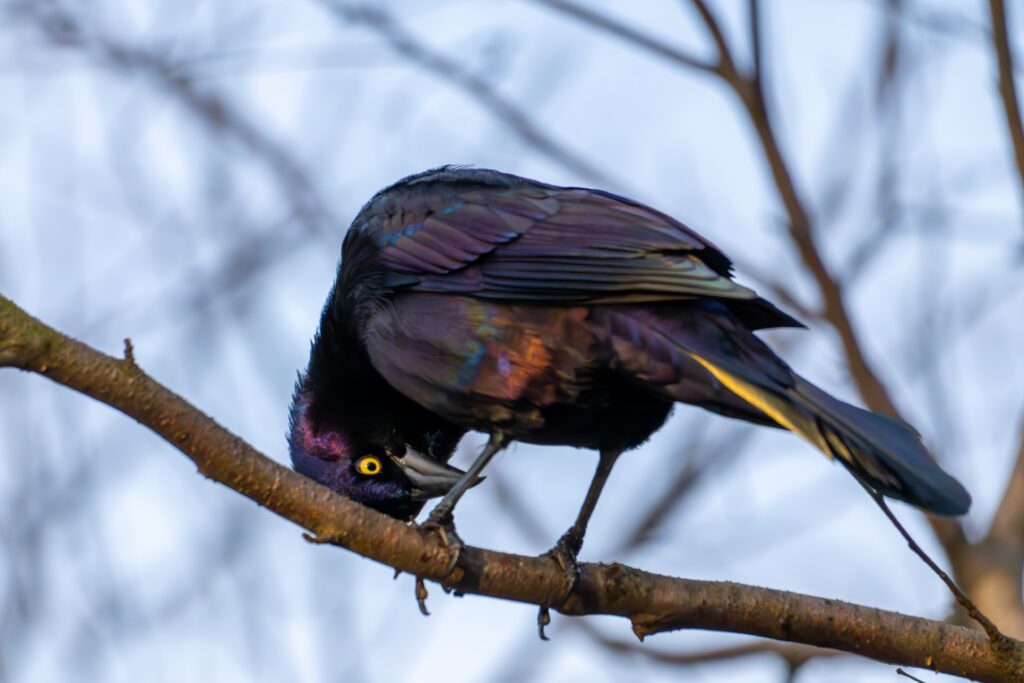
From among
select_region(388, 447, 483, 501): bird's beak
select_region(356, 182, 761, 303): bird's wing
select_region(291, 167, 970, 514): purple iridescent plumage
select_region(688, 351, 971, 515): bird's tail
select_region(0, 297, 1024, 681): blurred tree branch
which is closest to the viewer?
select_region(0, 297, 1024, 681): blurred tree branch

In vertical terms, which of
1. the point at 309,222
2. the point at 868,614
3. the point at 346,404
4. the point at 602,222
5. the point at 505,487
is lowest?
the point at 505,487

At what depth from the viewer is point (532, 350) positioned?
4.09m

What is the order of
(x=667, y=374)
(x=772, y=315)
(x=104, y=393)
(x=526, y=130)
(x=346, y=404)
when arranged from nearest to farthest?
(x=104, y=393), (x=667, y=374), (x=772, y=315), (x=346, y=404), (x=526, y=130)

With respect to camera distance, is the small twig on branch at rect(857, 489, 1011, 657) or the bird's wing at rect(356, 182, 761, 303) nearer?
the small twig on branch at rect(857, 489, 1011, 657)

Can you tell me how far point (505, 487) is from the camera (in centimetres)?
683

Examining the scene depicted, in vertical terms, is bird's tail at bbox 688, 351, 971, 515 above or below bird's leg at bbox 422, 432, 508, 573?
above

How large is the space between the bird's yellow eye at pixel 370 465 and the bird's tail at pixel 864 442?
A: 5.11ft

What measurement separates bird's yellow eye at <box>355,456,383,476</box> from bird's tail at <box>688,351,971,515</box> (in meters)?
1.56

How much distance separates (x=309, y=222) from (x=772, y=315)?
4205mm

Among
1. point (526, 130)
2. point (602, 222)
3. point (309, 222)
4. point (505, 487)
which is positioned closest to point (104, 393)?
point (602, 222)

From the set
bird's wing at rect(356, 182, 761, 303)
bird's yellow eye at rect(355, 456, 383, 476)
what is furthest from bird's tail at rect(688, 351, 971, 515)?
bird's yellow eye at rect(355, 456, 383, 476)

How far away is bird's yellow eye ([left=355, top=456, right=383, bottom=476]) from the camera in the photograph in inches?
189

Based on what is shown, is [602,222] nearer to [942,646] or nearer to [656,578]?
[656,578]

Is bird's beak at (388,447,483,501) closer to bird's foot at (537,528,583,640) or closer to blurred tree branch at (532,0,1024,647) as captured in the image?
bird's foot at (537,528,583,640)
